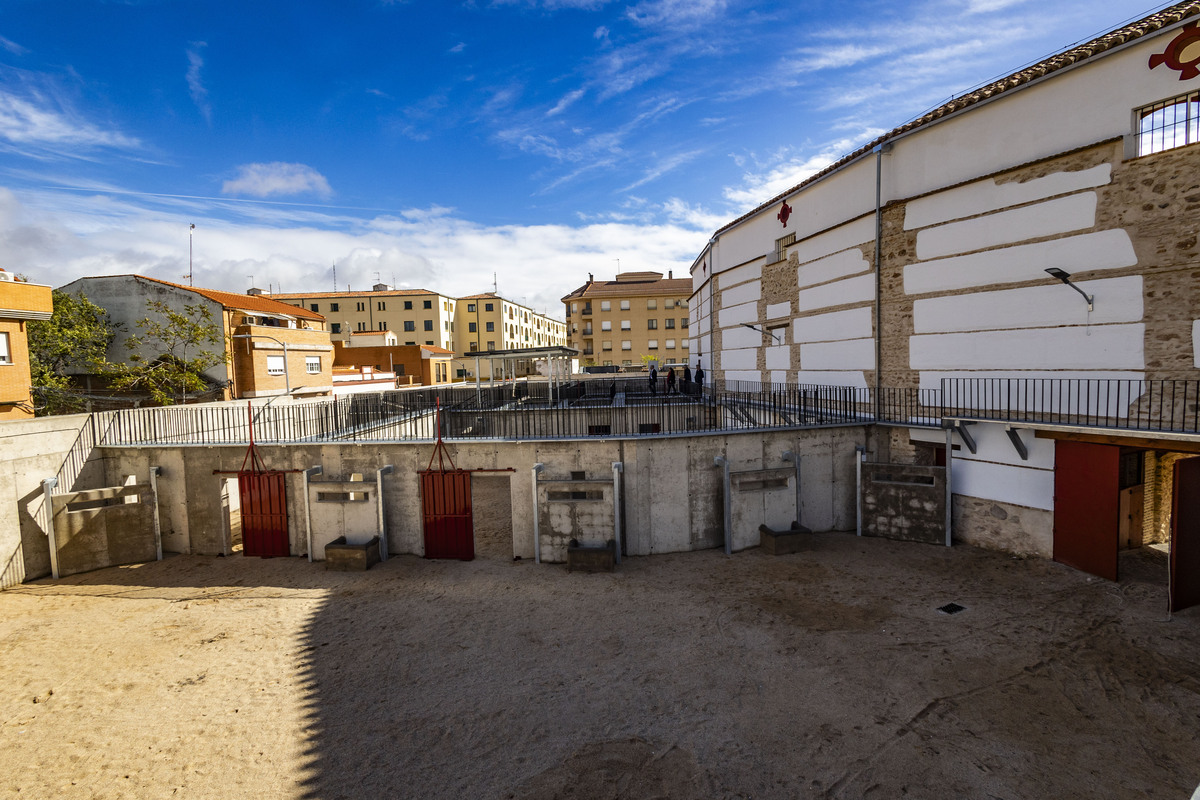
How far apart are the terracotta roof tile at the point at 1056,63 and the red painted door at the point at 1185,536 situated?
7.65 metres

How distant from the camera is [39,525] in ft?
37.1

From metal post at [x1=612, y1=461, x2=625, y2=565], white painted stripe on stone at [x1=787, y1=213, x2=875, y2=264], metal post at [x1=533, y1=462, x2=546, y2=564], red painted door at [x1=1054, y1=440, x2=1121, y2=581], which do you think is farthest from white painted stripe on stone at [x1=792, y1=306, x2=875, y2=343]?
metal post at [x1=533, y1=462, x2=546, y2=564]

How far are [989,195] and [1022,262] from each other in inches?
70.0

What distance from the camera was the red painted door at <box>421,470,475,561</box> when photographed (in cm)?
1182

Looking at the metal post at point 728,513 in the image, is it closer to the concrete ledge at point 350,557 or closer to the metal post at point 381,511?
the metal post at point 381,511

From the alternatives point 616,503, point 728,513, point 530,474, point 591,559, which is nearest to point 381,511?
point 530,474

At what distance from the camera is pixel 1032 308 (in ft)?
37.1

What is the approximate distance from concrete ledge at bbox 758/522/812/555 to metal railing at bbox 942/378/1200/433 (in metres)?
4.43

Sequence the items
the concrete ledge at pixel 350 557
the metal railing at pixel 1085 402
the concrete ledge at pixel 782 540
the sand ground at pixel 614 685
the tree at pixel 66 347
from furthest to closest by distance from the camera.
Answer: the tree at pixel 66 347
the concrete ledge at pixel 782 540
the concrete ledge at pixel 350 557
the metal railing at pixel 1085 402
the sand ground at pixel 614 685

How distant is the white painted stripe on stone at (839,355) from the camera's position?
50.0 ft

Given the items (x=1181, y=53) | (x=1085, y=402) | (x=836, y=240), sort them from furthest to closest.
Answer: (x=836, y=240)
(x=1085, y=402)
(x=1181, y=53)

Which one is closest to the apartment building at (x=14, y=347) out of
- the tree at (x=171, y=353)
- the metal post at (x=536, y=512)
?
the tree at (x=171, y=353)

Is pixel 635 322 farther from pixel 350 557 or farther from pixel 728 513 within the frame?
pixel 350 557

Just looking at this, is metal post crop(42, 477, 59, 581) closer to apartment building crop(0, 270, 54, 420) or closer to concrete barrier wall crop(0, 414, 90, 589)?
concrete barrier wall crop(0, 414, 90, 589)
